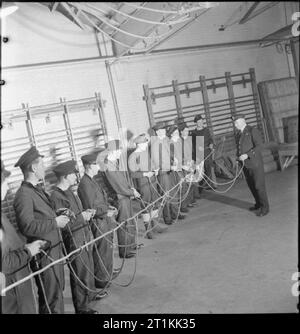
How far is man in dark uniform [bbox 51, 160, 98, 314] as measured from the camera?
3641 mm

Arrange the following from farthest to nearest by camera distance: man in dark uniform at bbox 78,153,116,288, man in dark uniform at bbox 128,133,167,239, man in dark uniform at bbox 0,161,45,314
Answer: man in dark uniform at bbox 128,133,167,239 < man in dark uniform at bbox 78,153,116,288 < man in dark uniform at bbox 0,161,45,314

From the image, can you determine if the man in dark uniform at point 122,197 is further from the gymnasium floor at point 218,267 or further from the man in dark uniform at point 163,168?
the man in dark uniform at point 163,168

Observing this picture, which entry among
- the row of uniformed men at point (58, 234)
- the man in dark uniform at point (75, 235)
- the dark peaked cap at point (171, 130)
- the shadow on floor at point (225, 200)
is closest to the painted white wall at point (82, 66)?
the dark peaked cap at point (171, 130)

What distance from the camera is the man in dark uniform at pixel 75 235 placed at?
364cm

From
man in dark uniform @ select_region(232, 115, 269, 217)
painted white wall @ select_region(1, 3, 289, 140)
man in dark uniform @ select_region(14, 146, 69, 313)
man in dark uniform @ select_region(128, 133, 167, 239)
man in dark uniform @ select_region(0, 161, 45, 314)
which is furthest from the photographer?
painted white wall @ select_region(1, 3, 289, 140)

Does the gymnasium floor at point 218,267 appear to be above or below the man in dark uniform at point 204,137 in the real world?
below

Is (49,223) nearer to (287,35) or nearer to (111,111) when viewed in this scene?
(111,111)

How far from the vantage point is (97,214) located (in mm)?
4121

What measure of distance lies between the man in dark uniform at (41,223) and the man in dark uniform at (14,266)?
297 millimetres

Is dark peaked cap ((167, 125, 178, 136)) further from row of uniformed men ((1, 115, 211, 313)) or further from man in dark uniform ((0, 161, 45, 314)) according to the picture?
man in dark uniform ((0, 161, 45, 314))

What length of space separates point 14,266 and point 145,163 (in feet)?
12.7

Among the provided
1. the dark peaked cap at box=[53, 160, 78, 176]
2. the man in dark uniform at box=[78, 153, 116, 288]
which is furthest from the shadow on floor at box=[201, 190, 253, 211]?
the dark peaked cap at box=[53, 160, 78, 176]

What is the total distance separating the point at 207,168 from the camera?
7934mm

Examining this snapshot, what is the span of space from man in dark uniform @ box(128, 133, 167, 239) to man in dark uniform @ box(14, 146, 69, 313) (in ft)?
8.20
